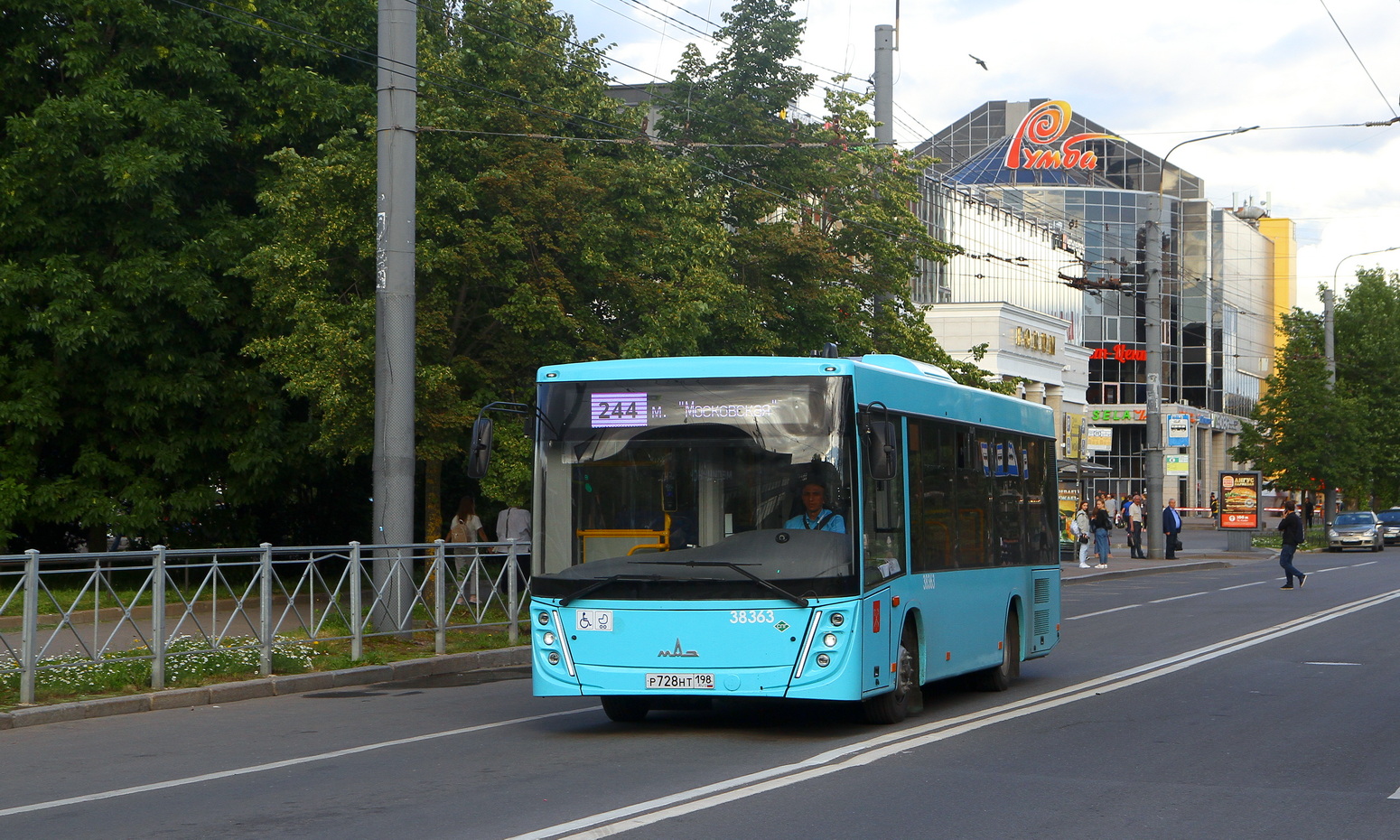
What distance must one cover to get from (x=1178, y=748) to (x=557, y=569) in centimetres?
448

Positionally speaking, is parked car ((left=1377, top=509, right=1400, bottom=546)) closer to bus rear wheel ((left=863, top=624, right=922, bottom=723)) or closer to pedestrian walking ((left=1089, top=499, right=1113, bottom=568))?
pedestrian walking ((left=1089, top=499, right=1113, bottom=568))

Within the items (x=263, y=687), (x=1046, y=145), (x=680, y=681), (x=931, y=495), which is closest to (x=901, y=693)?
(x=931, y=495)

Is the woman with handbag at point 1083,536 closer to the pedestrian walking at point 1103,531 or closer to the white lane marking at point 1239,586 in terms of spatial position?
the pedestrian walking at point 1103,531

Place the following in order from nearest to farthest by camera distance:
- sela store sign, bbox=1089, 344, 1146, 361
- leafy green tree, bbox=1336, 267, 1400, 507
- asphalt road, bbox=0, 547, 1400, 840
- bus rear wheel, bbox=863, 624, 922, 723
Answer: asphalt road, bbox=0, 547, 1400, 840, bus rear wheel, bbox=863, 624, 922, 723, leafy green tree, bbox=1336, 267, 1400, 507, sela store sign, bbox=1089, 344, 1146, 361

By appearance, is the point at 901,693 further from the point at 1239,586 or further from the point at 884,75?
the point at 1239,586

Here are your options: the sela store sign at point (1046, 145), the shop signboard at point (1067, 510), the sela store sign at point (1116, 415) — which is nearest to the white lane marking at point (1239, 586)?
the shop signboard at point (1067, 510)

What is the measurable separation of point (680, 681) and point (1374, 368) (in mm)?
78373

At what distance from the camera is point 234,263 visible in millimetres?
23594

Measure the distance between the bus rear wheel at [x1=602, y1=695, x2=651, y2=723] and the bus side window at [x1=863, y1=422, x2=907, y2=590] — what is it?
2270 mm

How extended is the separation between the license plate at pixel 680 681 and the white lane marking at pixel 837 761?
3.32 ft

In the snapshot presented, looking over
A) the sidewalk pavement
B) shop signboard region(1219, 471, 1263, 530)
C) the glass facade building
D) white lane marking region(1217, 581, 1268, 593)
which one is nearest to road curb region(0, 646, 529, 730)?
the sidewalk pavement

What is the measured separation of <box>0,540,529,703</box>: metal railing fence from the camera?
1302 centimetres

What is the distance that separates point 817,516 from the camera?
10.9 metres

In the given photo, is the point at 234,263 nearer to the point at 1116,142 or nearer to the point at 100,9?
the point at 100,9
